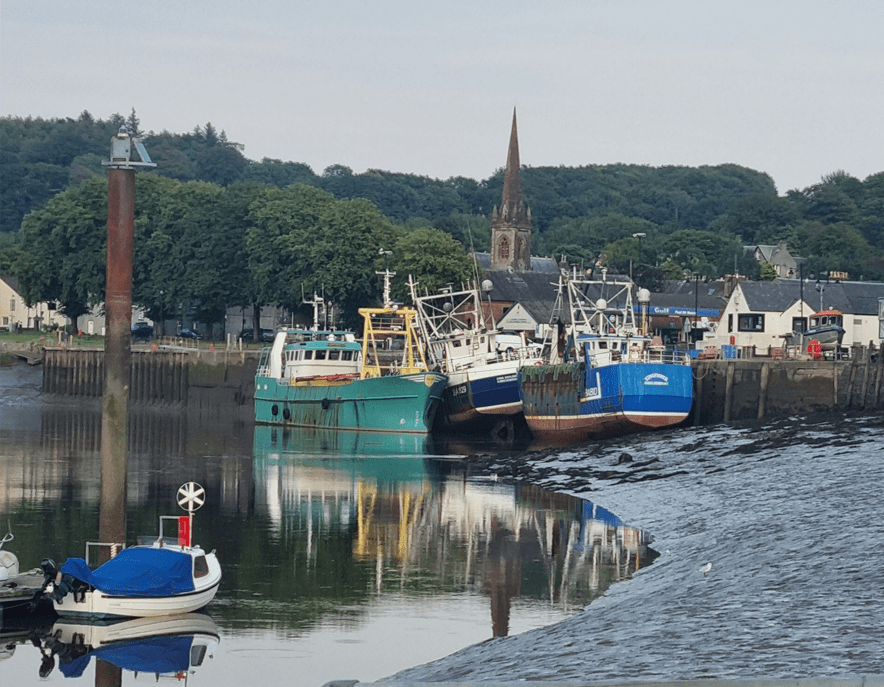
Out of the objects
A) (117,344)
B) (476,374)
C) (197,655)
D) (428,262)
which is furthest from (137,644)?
(428,262)

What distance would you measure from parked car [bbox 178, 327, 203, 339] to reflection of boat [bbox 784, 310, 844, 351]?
194 ft

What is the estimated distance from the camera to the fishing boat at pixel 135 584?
2148 centimetres

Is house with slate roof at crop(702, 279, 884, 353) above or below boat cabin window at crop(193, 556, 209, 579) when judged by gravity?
above

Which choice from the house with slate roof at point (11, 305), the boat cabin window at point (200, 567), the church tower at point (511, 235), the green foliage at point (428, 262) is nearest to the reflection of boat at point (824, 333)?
the green foliage at point (428, 262)

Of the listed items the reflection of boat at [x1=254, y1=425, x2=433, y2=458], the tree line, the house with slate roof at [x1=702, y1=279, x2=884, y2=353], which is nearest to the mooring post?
the reflection of boat at [x1=254, y1=425, x2=433, y2=458]

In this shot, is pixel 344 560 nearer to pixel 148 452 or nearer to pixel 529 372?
pixel 148 452

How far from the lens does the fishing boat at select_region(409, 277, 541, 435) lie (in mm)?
65562

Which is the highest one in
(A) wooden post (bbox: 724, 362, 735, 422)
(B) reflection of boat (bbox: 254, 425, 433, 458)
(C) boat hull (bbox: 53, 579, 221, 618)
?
(A) wooden post (bbox: 724, 362, 735, 422)

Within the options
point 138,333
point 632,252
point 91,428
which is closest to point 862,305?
point 91,428

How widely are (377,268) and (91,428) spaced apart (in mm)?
41736

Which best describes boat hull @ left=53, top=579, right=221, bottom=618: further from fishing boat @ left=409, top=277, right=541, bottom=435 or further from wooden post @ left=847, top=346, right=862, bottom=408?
fishing boat @ left=409, top=277, right=541, bottom=435

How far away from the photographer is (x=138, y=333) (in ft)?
419

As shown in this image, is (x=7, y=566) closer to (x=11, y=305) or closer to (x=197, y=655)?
(x=197, y=655)

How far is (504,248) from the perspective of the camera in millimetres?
170250
